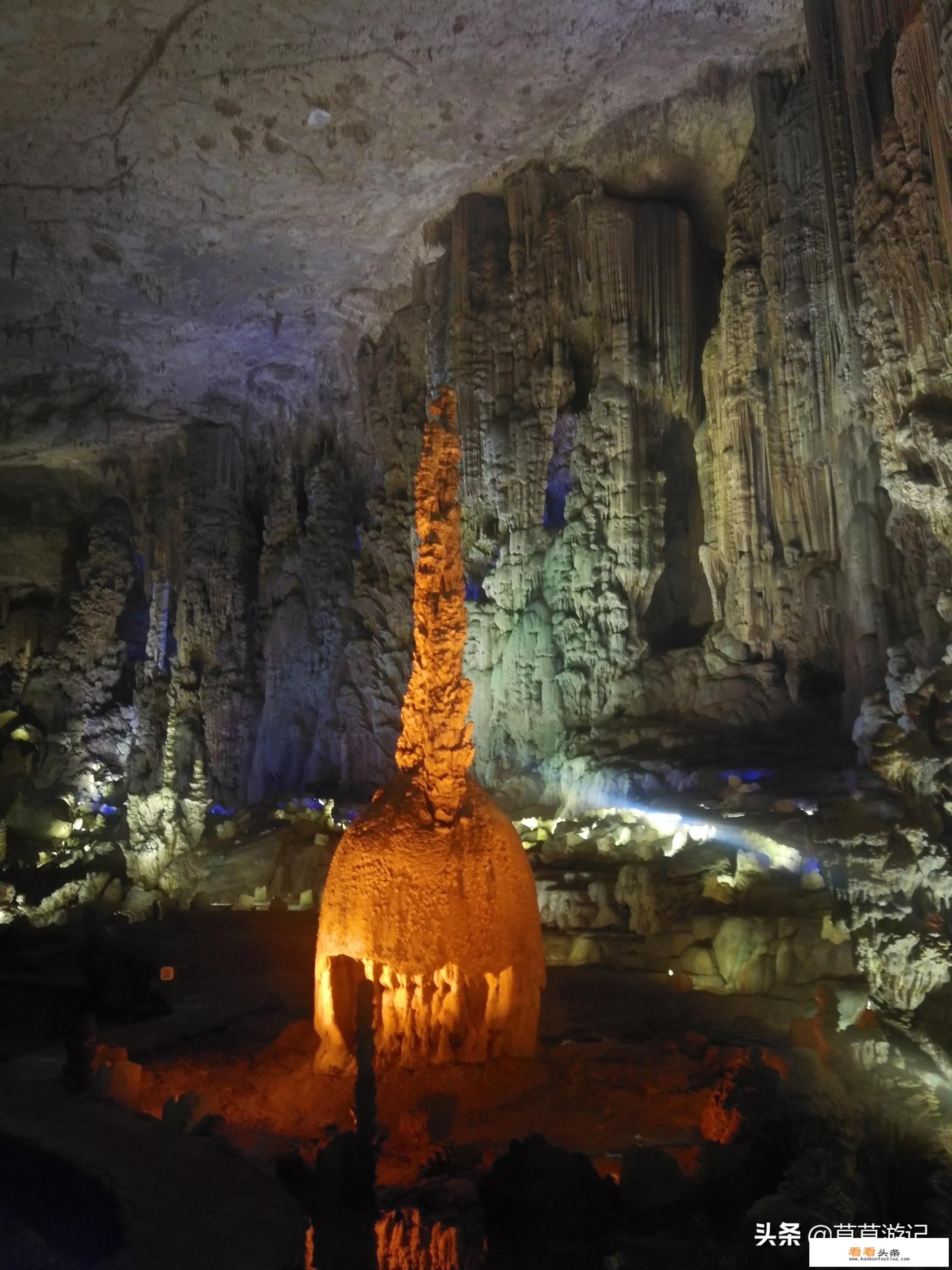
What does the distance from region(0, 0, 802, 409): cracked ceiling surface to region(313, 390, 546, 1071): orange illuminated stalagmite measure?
918 cm

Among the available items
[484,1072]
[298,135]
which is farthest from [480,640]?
[484,1072]

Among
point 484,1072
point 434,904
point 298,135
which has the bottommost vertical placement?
point 484,1072

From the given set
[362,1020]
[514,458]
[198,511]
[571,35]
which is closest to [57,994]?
[362,1020]

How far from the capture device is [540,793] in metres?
16.0

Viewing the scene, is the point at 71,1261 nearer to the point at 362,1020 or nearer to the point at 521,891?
the point at 362,1020

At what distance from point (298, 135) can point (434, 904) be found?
1277 cm

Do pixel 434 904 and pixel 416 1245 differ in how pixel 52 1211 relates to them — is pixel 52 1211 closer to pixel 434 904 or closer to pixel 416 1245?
pixel 416 1245

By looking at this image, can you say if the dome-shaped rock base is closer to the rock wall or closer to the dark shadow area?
the dark shadow area

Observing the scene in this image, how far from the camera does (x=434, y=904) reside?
6379mm

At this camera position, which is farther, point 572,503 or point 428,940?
point 572,503

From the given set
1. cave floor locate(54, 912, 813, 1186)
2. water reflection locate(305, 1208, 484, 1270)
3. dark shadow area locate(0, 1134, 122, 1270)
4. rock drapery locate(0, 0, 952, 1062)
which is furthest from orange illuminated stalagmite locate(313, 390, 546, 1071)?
rock drapery locate(0, 0, 952, 1062)

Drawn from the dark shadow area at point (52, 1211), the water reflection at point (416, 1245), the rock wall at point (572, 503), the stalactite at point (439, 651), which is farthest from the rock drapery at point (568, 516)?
the dark shadow area at point (52, 1211)

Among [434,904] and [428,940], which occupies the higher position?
[434,904]

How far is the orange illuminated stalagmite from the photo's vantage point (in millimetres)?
6371
